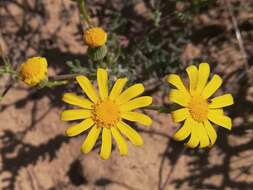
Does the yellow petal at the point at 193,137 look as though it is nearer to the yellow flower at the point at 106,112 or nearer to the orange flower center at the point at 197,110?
the orange flower center at the point at 197,110

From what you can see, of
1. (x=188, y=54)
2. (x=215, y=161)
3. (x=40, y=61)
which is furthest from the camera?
(x=188, y=54)

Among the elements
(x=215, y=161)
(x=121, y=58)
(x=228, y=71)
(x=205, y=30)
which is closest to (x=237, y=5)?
(x=205, y=30)

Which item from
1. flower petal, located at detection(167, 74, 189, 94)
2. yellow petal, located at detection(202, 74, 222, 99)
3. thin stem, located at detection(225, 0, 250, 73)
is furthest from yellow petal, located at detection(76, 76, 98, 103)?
thin stem, located at detection(225, 0, 250, 73)

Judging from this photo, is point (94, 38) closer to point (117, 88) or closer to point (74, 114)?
point (117, 88)

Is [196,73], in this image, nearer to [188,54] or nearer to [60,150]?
[188,54]

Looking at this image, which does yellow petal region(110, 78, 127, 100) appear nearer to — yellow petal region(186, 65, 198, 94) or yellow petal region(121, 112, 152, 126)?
yellow petal region(121, 112, 152, 126)

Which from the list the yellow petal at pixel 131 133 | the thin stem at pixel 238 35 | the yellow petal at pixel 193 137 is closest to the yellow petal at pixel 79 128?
the yellow petal at pixel 131 133

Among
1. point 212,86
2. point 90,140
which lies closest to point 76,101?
point 90,140
